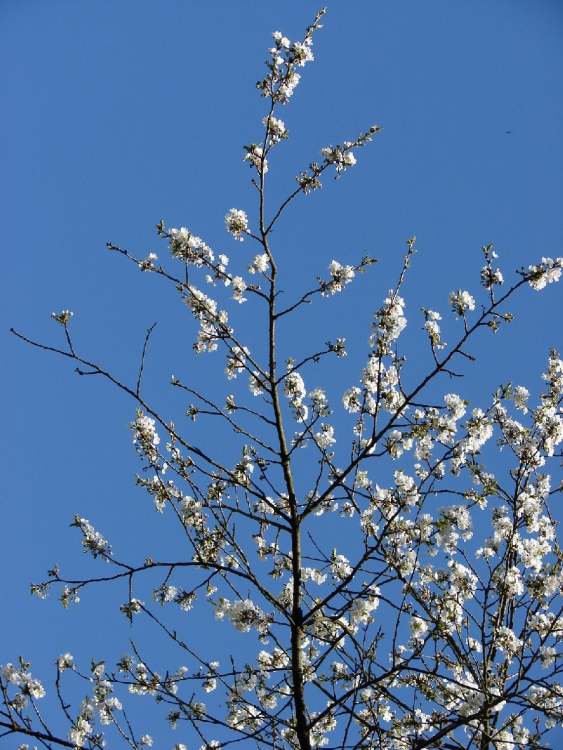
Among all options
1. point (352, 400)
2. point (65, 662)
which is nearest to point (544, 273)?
point (352, 400)

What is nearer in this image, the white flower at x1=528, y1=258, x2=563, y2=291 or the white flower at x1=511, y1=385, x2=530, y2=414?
the white flower at x1=528, y1=258, x2=563, y2=291

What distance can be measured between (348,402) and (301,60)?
271 cm

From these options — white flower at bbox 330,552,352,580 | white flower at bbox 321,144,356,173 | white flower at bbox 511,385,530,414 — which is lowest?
white flower at bbox 330,552,352,580

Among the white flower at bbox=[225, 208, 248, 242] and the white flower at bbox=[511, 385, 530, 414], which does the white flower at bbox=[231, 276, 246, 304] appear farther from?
the white flower at bbox=[511, 385, 530, 414]

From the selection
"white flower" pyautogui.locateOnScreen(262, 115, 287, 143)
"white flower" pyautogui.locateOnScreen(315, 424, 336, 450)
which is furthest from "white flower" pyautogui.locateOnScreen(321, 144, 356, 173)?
"white flower" pyautogui.locateOnScreen(315, 424, 336, 450)

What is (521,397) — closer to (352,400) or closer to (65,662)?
(352,400)

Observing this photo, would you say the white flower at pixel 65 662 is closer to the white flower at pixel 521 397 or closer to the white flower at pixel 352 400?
the white flower at pixel 352 400

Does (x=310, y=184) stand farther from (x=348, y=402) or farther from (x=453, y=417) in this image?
(x=453, y=417)

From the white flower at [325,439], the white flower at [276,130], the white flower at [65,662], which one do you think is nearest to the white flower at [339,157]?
the white flower at [276,130]

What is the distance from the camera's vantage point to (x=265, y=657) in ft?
20.4

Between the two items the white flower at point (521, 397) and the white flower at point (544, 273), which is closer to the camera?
the white flower at point (544, 273)

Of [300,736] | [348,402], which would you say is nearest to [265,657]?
[300,736]

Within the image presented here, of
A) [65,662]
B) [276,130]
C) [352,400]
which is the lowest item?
[65,662]

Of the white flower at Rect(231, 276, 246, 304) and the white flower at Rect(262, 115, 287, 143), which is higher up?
the white flower at Rect(262, 115, 287, 143)
